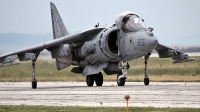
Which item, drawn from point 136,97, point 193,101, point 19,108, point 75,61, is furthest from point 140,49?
point 19,108

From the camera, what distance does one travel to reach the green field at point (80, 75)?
112ft

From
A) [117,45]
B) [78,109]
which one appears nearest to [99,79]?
[117,45]

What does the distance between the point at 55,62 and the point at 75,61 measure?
3.32 meters

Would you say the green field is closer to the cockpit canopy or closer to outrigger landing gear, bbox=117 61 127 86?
outrigger landing gear, bbox=117 61 127 86

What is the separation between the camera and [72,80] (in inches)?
1378

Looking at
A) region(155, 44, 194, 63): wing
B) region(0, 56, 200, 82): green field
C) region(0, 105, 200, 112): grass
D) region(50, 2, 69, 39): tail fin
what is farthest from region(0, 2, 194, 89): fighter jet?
region(0, 105, 200, 112): grass

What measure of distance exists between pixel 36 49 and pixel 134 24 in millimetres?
4515

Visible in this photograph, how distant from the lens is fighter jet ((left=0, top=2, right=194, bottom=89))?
27.3 meters

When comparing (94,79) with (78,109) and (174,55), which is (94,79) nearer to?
(174,55)

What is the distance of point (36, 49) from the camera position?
1107 inches

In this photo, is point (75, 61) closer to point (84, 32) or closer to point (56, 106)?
point (84, 32)

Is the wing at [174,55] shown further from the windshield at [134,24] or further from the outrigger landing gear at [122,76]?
the windshield at [134,24]

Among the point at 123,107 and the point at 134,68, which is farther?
the point at 134,68

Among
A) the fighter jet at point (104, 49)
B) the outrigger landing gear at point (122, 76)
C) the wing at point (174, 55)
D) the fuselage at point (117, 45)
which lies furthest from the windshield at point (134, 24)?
the wing at point (174, 55)
